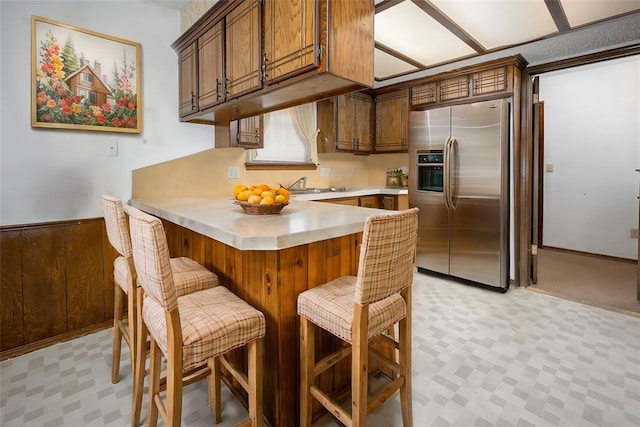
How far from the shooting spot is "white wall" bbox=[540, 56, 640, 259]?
4047mm

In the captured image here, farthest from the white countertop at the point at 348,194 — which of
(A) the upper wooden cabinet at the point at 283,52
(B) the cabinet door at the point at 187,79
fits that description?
(B) the cabinet door at the point at 187,79

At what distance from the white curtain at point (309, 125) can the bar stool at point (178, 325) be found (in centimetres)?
287

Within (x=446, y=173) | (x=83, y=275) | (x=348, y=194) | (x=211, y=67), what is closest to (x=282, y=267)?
(x=211, y=67)

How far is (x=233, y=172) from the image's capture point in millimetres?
3186

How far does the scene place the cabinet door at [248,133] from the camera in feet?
9.37

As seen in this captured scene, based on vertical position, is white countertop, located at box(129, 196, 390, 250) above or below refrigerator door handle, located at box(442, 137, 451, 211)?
below

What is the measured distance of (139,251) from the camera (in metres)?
1.18

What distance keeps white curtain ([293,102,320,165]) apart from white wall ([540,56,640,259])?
3.03 m

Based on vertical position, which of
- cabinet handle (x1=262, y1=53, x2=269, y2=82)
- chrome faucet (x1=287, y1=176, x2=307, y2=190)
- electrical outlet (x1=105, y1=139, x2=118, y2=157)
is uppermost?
cabinet handle (x1=262, y1=53, x2=269, y2=82)

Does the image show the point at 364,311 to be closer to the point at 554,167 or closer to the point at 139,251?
the point at 139,251

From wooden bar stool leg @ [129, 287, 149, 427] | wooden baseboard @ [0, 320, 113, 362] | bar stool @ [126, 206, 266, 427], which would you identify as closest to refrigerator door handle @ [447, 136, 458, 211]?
bar stool @ [126, 206, 266, 427]

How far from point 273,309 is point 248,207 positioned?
1.86ft

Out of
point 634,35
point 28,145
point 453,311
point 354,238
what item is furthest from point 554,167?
point 28,145

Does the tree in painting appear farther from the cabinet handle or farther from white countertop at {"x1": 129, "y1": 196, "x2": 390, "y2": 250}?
the cabinet handle
